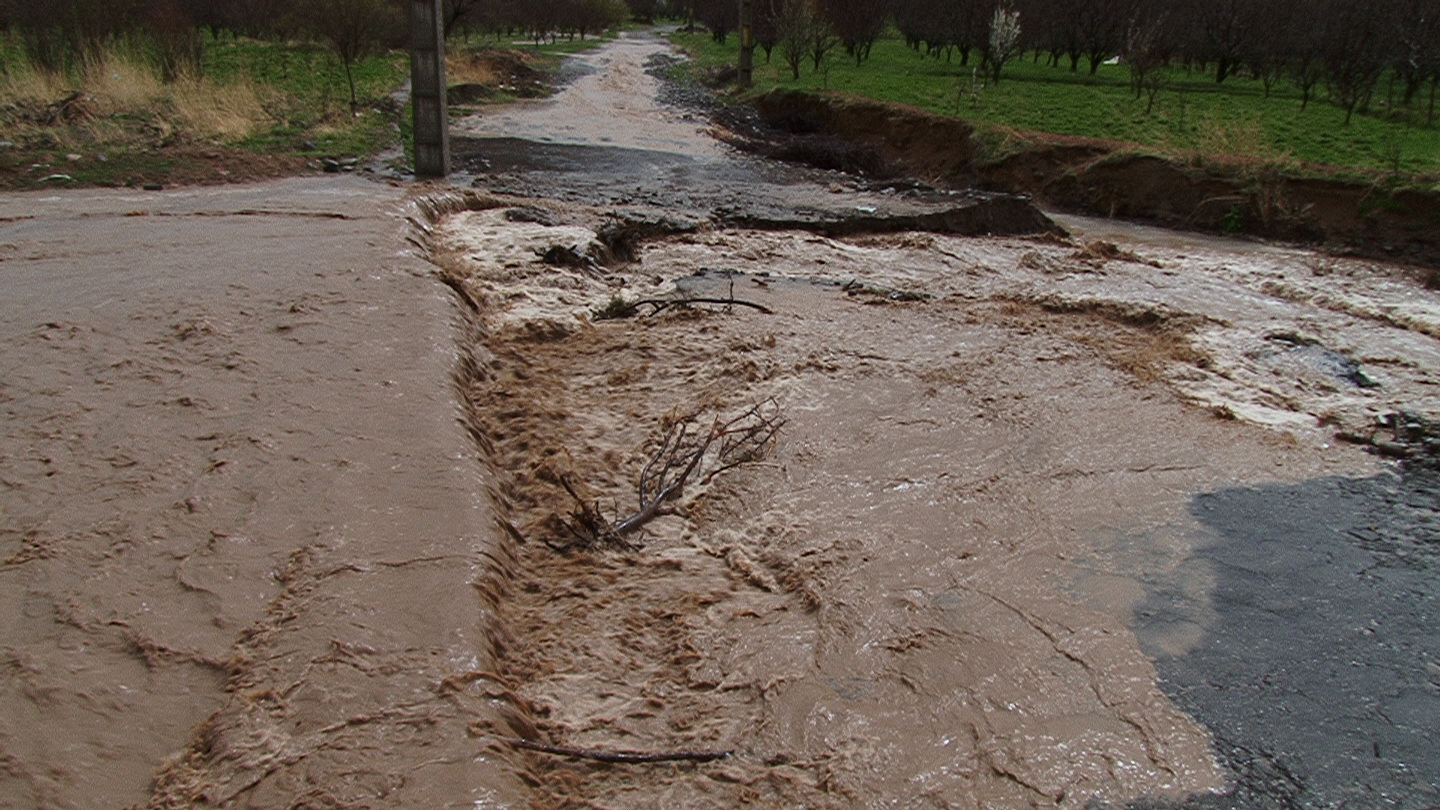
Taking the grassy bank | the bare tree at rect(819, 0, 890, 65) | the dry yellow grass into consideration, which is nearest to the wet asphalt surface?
the grassy bank

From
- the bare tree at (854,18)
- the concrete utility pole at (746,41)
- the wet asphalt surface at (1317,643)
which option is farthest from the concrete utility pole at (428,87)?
the bare tree at (854,18)

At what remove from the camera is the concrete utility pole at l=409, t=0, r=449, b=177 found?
12375 millimetres

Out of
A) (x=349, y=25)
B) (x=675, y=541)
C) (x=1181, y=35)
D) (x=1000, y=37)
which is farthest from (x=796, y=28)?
(x=675, y=541)

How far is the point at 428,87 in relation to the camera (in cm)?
1280

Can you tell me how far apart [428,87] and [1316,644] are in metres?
11.8

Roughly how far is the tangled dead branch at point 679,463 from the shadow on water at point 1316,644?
2.35m

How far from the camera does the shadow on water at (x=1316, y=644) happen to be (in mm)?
3486

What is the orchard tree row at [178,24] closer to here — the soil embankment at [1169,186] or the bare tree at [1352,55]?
the soil embankment at [1169,186]

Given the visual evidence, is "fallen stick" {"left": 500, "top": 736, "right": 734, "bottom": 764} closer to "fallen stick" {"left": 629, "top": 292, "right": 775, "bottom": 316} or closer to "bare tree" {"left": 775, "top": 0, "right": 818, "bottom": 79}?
"fallen stick" {"left": 629, "top": 292, "right": 775, "bottom": 316}

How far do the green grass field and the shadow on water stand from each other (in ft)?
32.1

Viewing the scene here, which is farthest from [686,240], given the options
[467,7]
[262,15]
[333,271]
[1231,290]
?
[262,15]

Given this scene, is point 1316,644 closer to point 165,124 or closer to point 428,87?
point 428,87

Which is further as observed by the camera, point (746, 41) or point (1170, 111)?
point (746, 41)

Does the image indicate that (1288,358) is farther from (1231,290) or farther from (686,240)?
(686,240)
